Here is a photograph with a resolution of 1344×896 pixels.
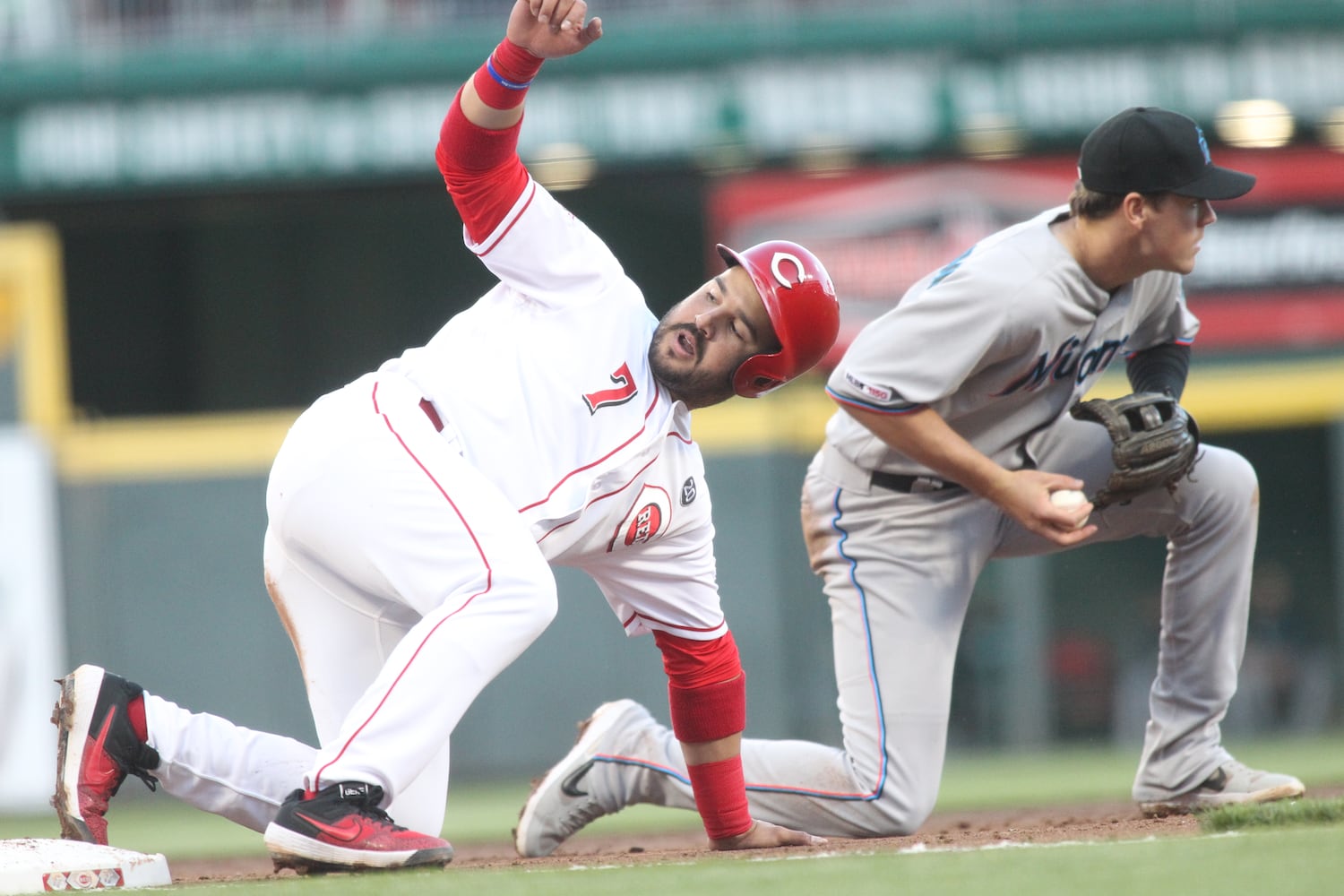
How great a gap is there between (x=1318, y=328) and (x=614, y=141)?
14.4 feet

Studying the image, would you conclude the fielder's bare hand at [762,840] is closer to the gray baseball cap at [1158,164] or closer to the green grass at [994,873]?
the green grass at [994,873]

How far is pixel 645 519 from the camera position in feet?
10.7

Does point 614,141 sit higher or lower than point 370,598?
higher

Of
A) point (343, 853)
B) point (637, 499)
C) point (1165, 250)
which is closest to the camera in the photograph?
point (343, 853)

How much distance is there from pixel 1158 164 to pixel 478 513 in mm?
1632

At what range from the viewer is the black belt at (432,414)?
314 centimetres

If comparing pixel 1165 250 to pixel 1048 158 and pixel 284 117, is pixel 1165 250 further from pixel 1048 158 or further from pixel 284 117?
pixel 284 117

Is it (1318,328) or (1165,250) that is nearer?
(1165,250)

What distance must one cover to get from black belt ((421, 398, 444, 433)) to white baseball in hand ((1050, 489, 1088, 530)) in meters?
1.24

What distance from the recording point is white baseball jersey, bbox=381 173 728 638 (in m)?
3.12

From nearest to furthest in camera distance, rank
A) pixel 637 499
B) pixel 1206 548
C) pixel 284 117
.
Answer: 1. pixel 637 499
2. pixel 1206 548
3. pixel 284 117

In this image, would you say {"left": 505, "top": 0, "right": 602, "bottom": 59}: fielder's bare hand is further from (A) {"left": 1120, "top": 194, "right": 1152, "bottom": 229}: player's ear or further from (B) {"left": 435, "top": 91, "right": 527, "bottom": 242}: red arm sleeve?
(A) {"left": 1120, "top": 194, "right": 1152, "bottom": 229}: player's ear

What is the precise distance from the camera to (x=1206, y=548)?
3.85 meters

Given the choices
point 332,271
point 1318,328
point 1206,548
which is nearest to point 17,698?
point 332,271
